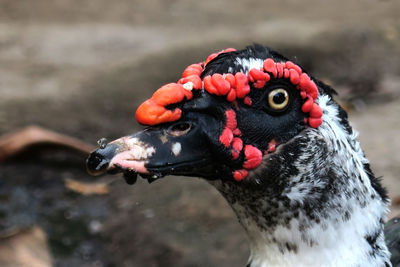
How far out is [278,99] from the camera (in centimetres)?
213

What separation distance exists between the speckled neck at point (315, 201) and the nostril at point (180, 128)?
11.8 inches

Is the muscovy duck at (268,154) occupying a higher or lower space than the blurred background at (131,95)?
higher

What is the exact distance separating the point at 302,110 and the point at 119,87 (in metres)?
4.47

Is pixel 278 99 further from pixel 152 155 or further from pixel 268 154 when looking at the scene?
pixel 152 155

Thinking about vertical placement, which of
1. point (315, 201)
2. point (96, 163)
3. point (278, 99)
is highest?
point (278, 99)

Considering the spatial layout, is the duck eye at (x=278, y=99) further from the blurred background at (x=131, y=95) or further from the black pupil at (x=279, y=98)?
the blurred background at (x=131, y=95)

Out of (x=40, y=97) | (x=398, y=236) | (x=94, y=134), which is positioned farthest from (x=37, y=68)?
(x=398, y=236)

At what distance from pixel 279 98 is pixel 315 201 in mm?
406

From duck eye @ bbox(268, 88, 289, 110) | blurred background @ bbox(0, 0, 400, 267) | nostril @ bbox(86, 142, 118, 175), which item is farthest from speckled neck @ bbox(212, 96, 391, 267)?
blurred background @ bbox(0, 0, 400, 267)

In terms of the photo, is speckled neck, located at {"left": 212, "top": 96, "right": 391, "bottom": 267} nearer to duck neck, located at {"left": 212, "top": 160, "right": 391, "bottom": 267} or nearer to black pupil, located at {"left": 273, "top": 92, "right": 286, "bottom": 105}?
duck neck, located at {"left": 212, "top": 160, "right": 391, "bottom": 267}

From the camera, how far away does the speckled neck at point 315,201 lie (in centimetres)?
218

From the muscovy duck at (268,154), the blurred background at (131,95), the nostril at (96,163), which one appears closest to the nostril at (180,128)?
the muscovy duck at (268,154)

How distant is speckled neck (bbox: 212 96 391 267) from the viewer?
2184 mm

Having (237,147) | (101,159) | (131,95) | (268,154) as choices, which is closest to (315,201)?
(268,154)
